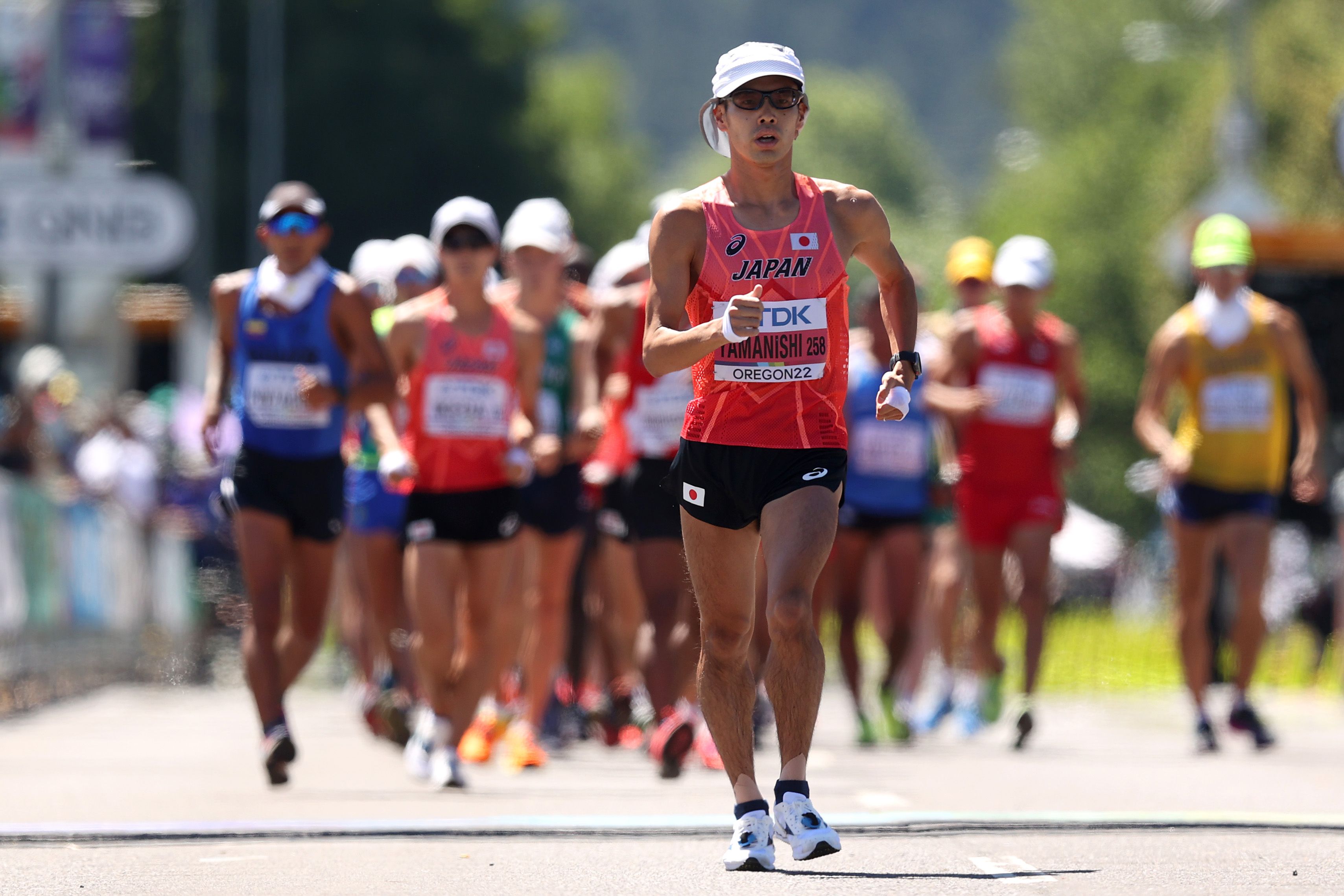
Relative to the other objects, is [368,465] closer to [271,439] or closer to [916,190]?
[271,439]

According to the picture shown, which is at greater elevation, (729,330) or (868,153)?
(868,153)

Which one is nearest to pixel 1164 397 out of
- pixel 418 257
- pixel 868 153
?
pixel 418 257

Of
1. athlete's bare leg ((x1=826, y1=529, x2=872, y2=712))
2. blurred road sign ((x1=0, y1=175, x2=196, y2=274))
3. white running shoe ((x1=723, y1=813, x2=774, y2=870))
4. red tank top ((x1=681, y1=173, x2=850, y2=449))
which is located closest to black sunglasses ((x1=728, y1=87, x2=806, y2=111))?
red tank top ((x1=681, y1=173, x2=850, y2=449))

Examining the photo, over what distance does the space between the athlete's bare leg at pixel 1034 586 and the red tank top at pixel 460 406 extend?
3506 millimetres

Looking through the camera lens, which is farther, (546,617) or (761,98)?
(546,617)

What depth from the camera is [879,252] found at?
8.09 m

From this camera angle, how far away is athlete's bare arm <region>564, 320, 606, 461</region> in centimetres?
1199

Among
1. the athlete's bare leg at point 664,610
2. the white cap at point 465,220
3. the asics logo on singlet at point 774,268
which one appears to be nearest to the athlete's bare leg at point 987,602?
the athlete's bare leg at point 664,610

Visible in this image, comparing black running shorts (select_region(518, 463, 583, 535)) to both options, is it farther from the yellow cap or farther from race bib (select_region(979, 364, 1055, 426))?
the yellow cap

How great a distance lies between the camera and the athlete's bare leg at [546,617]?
12.8m

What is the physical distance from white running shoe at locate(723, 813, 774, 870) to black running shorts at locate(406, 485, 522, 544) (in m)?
3.77

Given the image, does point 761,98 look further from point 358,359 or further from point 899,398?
point 358,359

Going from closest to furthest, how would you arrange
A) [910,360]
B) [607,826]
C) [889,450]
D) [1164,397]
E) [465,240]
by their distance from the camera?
[910,360], [607,826], [465,240], [1164,397], [889,450]

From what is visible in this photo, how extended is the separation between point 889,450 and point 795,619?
6.74 m
